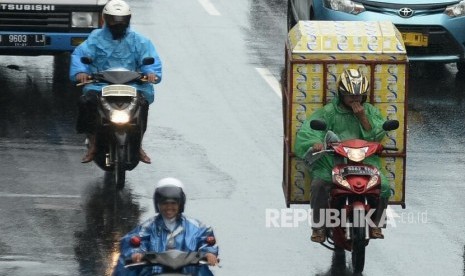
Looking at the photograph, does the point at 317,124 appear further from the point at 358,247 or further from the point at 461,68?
the point at 461,68

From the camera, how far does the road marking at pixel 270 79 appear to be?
20.9 metres

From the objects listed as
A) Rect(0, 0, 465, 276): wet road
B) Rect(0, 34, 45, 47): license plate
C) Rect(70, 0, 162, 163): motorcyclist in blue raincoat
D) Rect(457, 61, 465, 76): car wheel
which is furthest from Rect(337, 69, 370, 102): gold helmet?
Rect(457, 61, 465, 76): car wheel

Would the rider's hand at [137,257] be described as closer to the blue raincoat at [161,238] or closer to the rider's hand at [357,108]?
the blue raincoat at [161,238]

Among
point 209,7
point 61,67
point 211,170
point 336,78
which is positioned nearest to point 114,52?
point 211,170

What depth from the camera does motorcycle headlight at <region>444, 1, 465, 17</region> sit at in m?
21.7

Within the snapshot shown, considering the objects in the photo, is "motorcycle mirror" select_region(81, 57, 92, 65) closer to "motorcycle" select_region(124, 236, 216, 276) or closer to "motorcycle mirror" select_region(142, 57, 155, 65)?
"motorcycle mirror" select_region(142, 57, 155, 65)

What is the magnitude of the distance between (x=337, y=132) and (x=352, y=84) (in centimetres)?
42

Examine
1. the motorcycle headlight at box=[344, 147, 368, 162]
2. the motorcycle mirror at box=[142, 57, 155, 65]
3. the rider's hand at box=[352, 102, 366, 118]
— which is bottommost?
the motorcycle mirror at box=[142, 57, 155, 65]

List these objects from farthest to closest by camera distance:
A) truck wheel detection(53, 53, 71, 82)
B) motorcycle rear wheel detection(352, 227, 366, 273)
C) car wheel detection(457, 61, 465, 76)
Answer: car wheel detection(457, 61, 465, 76)
truck wheel detection(53, 53, 71, 82)
motorcycle rear wheel detection(352, 227, 366, 273)

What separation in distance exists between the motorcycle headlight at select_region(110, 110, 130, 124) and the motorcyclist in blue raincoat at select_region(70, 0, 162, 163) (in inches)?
14.8

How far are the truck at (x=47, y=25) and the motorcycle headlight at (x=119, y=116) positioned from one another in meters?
3.57

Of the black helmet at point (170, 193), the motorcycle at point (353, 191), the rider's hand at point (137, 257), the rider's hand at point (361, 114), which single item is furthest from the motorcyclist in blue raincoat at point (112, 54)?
the rider's hand at point (137, 257)

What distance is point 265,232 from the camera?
14984mm

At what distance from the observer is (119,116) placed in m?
16.4
